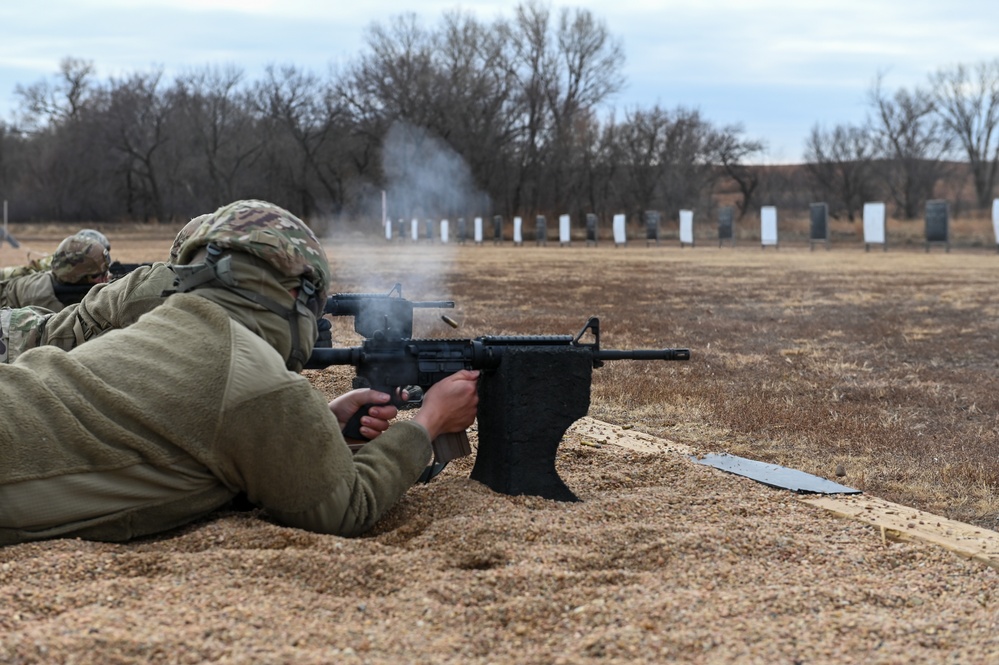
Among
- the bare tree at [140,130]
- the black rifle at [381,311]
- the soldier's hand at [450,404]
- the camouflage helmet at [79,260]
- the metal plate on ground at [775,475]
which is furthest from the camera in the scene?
the bare tree at [140,130]

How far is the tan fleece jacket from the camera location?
2.88 meters

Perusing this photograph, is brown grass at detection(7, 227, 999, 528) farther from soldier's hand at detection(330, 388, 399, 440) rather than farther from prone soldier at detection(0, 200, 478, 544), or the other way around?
prone soldier at detection(0, 200, 478, 544)

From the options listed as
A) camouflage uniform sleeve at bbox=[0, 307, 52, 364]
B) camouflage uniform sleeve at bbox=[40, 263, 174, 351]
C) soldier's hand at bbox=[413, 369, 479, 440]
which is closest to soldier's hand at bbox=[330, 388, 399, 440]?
soldier's hand at bbox=[413, 369, 479, 440]

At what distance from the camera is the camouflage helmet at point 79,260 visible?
22.2ft

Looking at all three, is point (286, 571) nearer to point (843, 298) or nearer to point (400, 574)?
point (400, 574)

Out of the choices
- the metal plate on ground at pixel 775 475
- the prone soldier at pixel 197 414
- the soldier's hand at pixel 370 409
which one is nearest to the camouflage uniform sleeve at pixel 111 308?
the soldier's hand at pixel 370 409

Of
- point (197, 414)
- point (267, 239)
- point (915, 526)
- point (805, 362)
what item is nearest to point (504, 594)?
point (197, 414)

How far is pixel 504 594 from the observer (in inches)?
109

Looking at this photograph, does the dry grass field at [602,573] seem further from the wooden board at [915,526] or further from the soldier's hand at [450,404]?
the soldier's hand at [450,404]

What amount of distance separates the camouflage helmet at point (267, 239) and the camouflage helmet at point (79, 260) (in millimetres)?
3879

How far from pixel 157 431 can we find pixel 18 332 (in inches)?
104

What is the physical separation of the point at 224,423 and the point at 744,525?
174cm

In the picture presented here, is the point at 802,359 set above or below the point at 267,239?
below

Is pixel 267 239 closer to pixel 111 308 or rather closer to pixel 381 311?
pixel 381 311
